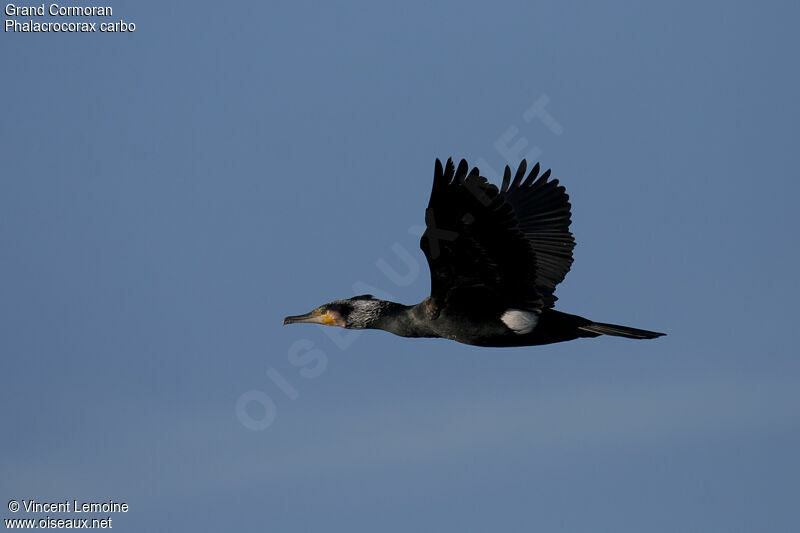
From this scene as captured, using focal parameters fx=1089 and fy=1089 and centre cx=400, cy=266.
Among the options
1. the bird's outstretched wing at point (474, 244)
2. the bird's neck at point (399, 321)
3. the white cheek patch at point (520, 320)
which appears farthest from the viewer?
the bird's neck at point (399, 321)

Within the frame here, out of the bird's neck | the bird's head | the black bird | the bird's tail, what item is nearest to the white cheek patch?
the black bird

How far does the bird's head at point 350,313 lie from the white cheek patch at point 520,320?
1693mm

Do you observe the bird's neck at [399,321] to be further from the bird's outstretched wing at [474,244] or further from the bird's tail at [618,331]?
the bird's tail at [618,331]

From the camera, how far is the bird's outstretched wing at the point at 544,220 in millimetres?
12422

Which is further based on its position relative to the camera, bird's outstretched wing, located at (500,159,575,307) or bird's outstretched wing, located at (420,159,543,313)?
bird's outstretched wing, located at (500,159,575,307)

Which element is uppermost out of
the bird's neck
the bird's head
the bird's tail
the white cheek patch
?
the bird's head

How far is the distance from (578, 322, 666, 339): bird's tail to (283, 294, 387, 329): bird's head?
2343 mm

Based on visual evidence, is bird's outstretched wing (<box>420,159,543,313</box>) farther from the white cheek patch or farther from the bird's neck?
the bird's neck

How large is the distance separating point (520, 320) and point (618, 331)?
108 centimetres

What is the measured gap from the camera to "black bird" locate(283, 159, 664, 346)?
9664mm

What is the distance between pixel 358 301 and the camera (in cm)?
1234

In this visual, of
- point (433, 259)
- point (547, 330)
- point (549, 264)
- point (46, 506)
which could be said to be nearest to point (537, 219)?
point (549, 264)

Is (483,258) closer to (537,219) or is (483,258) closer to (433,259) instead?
(433,259)

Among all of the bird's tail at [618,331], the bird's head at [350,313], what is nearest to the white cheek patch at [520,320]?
the bird's tail at [618,331]
